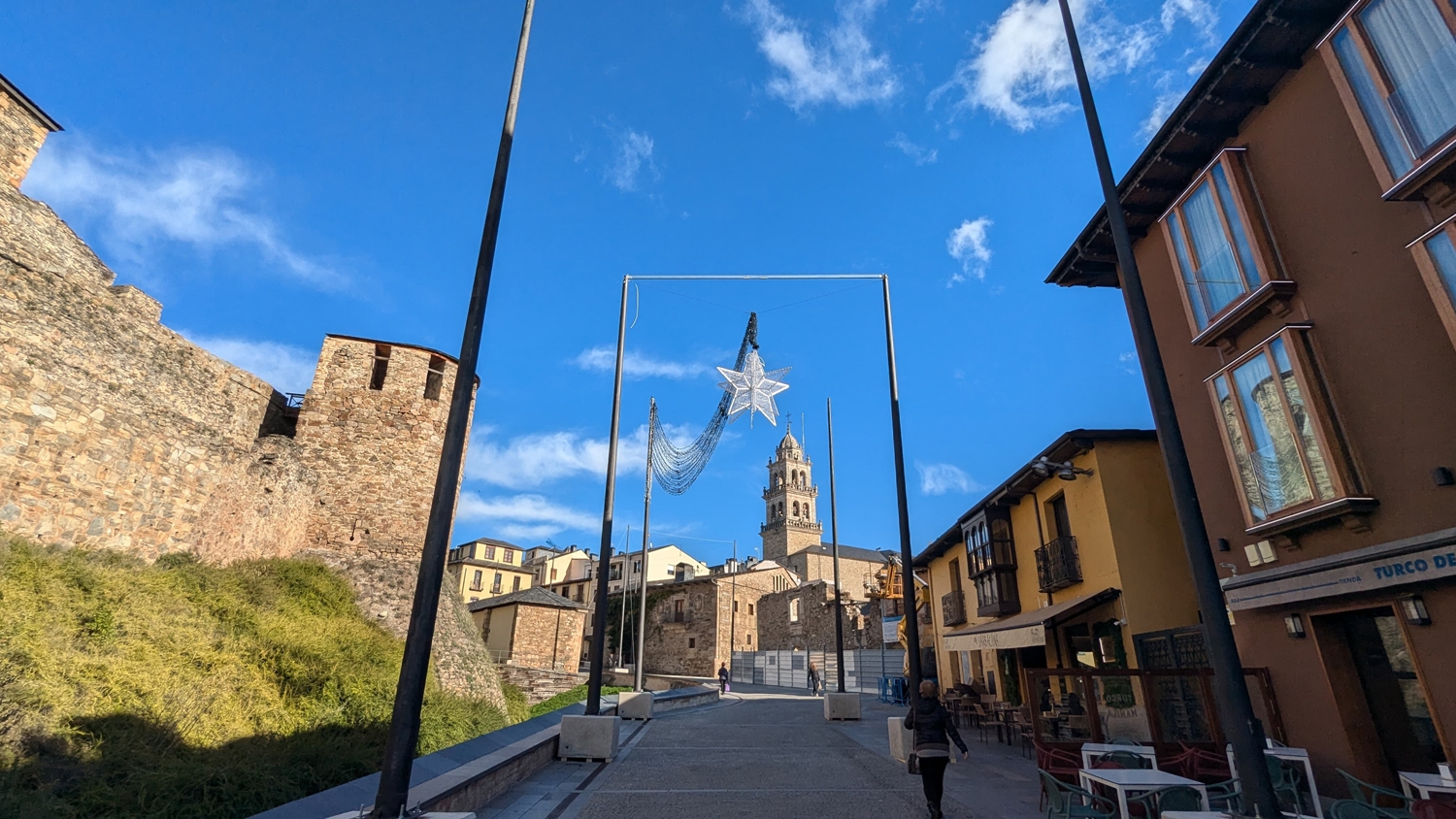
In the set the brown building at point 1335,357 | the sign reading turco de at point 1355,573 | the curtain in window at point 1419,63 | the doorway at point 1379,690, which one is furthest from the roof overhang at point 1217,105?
the doorway at point 1379,690

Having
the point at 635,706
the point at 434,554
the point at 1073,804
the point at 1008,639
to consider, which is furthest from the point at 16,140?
the point at 1008,639

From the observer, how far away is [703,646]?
45750mm

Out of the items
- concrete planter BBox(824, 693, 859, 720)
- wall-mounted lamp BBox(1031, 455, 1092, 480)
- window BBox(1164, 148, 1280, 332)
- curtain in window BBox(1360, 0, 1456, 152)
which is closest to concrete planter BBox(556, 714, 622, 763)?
concrete planter BBox(824, 693, 859, 720)

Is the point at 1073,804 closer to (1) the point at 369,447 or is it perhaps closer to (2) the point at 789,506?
(1) the point at 369,447

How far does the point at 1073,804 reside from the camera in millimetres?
5793

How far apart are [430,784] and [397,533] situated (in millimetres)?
16688

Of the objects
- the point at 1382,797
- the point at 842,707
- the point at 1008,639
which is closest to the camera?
the point at 1382,797

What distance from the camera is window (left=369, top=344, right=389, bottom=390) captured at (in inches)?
899

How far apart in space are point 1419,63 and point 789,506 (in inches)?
3153

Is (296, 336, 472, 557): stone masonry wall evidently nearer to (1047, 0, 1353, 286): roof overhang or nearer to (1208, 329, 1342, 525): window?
(1047, 0, 1353, 286): roof overhang

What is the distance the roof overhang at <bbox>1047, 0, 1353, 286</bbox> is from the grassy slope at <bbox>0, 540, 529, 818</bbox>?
13416 millimetres

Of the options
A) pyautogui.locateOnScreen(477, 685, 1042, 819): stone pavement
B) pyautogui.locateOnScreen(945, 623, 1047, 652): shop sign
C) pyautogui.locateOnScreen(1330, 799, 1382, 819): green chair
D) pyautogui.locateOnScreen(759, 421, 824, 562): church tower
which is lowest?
pyautogui.locateOnScreen(477, 685, 1042, 819): stone pavement

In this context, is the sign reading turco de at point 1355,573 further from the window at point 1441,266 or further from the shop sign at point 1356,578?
the window at point 1441,266

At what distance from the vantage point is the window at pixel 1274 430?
24.2 ft
